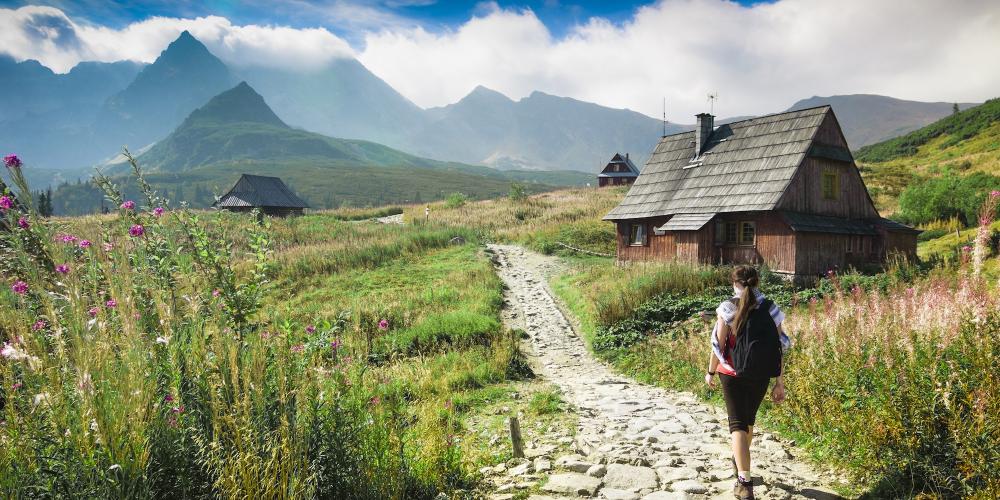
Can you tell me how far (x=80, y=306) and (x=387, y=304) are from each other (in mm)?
13728

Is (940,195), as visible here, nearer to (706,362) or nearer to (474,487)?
(706,362)

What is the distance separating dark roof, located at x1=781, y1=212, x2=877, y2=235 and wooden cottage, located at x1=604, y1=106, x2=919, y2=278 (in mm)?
57

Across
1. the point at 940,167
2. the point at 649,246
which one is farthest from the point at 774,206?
the point at 940,167

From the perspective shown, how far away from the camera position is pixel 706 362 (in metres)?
10.1

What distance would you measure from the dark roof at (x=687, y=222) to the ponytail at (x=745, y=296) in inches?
695

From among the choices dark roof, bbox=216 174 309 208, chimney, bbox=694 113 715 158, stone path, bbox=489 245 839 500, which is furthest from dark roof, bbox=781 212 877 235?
dark roof, bbox=216 174 309 208

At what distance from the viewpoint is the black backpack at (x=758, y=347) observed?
5.10m

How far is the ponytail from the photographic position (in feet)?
17.0

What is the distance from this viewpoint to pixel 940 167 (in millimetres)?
53875

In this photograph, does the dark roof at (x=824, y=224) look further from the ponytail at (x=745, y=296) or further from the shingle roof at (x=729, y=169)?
the ponytail at (x=745, y=296)

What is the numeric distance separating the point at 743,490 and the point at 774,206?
18.2 metres

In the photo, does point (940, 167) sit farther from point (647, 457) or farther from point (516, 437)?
point (516, 437)

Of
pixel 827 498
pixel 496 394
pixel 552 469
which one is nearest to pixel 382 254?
pixel 496 394

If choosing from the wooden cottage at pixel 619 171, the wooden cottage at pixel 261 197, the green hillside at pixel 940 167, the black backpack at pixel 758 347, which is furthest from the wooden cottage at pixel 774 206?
the wooden cottage at pixel 619 171
